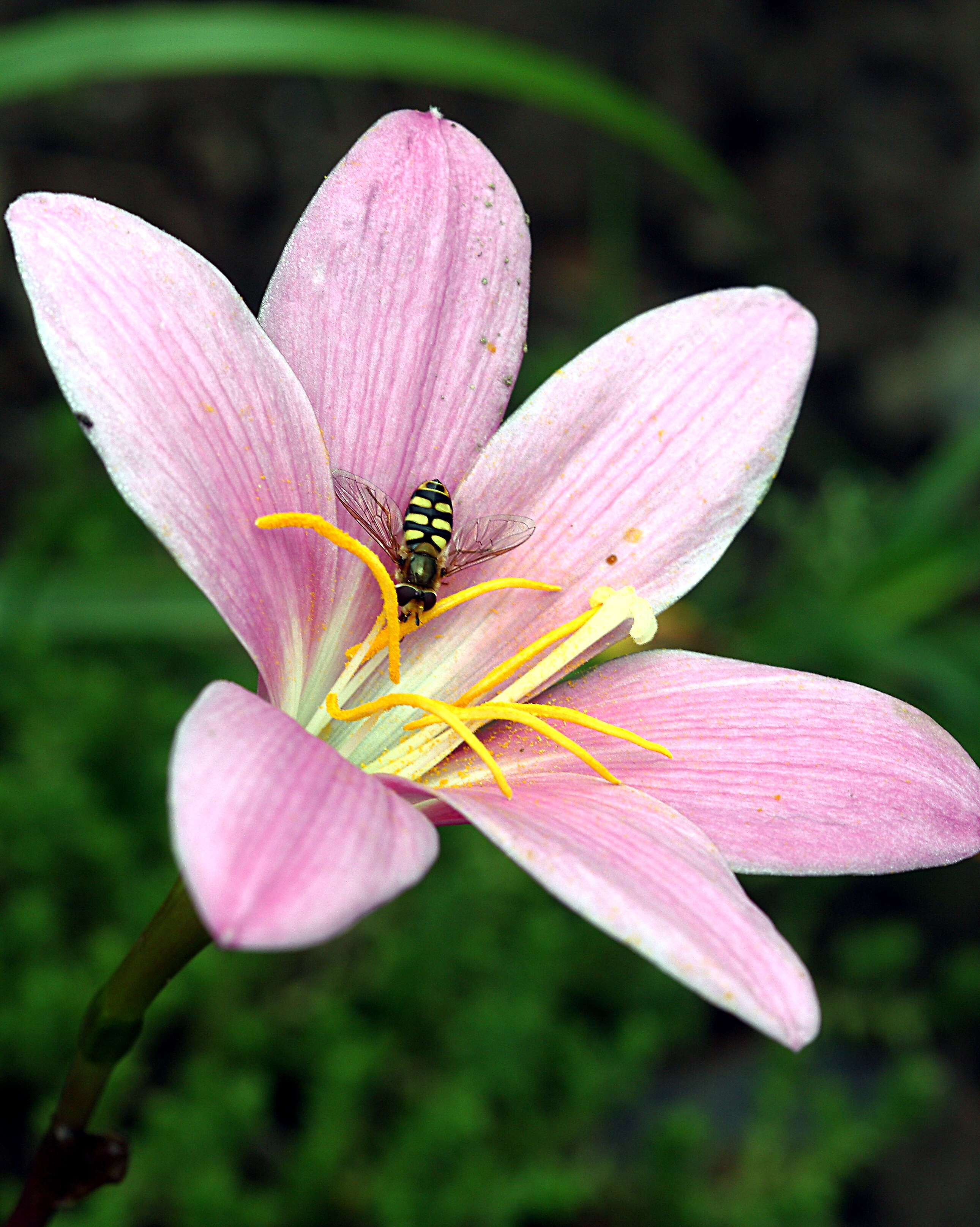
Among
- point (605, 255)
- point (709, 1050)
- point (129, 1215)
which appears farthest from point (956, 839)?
point (605, 255)

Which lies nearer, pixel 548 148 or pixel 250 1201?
pixel 250 1201

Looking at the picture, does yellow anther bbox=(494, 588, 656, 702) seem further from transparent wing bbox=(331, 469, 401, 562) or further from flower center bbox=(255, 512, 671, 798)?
transparent wing bbox=(331, 469, 401, 562)

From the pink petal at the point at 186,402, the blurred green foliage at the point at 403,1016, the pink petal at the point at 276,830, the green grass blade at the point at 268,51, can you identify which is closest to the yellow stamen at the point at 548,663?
the pink petal at the point at 186,402

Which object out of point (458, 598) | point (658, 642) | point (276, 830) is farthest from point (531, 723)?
point (658, 642)

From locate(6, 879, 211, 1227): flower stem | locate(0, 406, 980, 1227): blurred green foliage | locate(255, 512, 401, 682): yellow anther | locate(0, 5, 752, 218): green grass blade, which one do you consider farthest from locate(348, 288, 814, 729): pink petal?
locate(0, 5, 752, 218): green grass blade

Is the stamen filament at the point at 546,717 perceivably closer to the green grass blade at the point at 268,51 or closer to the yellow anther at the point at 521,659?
the yellow anther at the point at 521,659

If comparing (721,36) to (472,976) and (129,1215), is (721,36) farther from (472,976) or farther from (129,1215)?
(129,1215)
